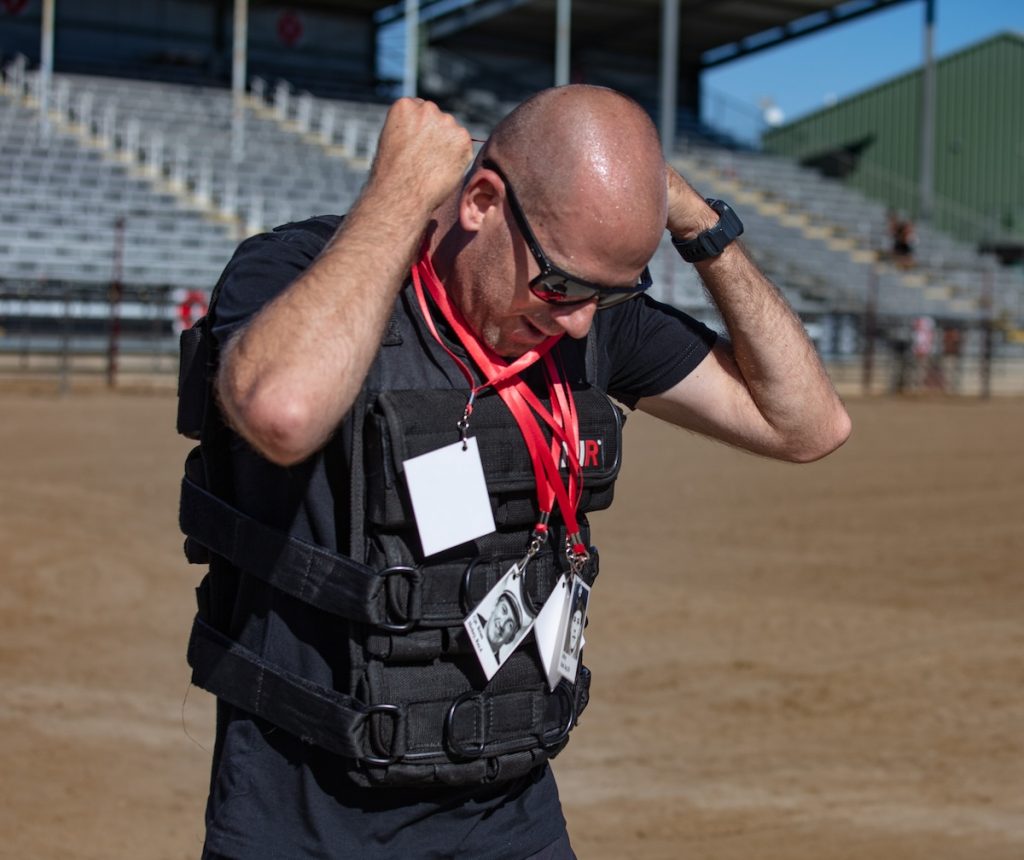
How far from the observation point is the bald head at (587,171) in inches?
79.0

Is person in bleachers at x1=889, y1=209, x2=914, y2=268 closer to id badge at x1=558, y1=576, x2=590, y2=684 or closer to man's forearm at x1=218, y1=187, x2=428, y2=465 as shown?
id badge at x1=558, y1=576, x2=590, y2=684

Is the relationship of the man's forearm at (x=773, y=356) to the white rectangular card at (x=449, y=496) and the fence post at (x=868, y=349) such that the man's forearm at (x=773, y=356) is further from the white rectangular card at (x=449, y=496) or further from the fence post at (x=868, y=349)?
the fence post at (x=868, y=349)

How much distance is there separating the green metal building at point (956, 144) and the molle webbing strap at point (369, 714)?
35692 millimetres

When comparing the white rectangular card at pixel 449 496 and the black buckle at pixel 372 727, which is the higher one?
the white rectangular card at pixel 449 496

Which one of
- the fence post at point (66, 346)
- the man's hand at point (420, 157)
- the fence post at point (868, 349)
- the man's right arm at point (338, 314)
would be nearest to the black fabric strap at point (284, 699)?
the man's right arm at point (338, 314)

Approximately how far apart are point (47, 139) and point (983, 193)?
76.6 ft

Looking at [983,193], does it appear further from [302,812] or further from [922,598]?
[302,812]

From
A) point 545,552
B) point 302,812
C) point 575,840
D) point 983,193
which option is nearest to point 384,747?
point 302,812

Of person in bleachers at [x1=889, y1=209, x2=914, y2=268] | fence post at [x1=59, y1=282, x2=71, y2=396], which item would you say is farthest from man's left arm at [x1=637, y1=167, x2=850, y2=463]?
person in bleachers at [x1=889, y1=209, x2=914, y2=268]

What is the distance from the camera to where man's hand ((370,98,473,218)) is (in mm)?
2055

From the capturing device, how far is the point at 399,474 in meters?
2.01

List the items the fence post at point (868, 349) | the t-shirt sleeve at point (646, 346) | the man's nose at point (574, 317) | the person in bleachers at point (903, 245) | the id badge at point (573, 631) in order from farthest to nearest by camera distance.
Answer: the person in bleachers at point (903, 245)
the fence post at point (868, 349)
the t-shirt sleeve at point (646, 346)
the id badge at point (573, 631)
the man's nose at point (574, 317)

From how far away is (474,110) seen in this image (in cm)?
3553

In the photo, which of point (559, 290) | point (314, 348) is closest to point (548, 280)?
point (559, 290)
